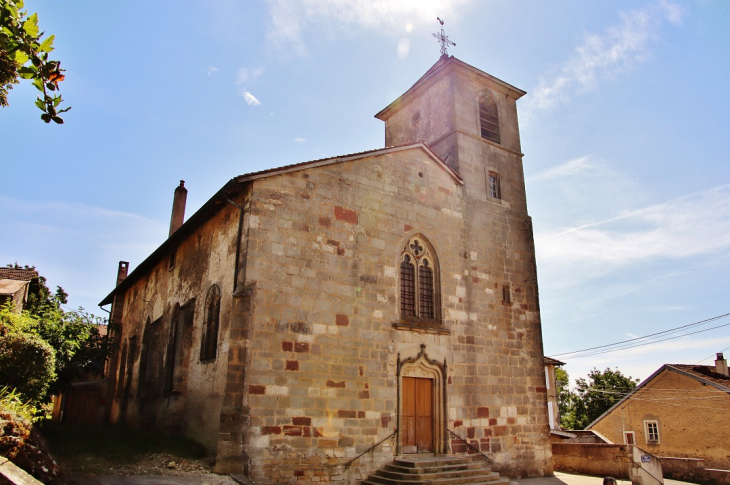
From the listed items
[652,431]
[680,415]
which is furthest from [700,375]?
[652,431]

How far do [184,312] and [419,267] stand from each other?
7021mm

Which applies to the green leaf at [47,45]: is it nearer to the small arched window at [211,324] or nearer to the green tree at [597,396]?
the small arched window at [211,324]

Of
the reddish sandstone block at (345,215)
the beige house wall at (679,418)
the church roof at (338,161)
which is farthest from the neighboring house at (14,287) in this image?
the beige house wall at (679,418)

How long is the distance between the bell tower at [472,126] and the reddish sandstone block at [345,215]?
4.68m

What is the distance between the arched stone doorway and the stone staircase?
1.27 ft

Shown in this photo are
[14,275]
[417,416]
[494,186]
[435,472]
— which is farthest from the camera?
[14,275]

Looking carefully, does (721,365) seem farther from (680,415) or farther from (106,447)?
(106,447)

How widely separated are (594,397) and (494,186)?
36257 millimetres

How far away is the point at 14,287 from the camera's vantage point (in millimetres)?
15156

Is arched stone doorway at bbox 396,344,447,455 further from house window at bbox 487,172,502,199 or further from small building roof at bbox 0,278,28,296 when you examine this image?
small building roof at bbox 0,278,28,296

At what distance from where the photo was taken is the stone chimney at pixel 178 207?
76.0ft

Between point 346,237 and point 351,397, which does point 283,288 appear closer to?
point 346,237

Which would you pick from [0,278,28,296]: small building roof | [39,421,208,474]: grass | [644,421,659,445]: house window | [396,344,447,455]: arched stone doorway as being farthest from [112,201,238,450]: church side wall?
[644,421,659,445]: house window

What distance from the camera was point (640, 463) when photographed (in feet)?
49.7
